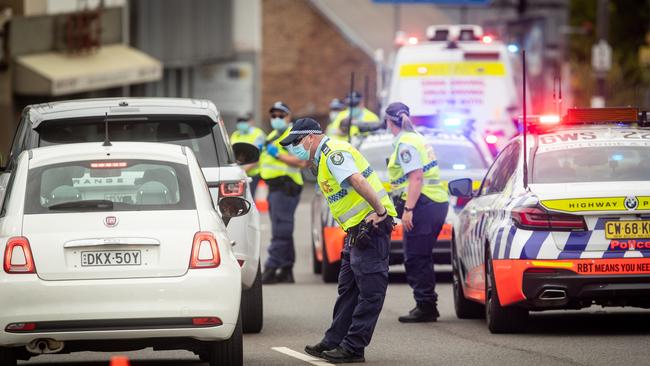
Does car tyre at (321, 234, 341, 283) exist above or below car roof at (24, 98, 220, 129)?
below

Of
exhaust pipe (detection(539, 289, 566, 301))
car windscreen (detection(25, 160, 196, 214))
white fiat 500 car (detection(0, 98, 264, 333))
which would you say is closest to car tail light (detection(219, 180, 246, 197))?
white fiat 500 car (detection(0, 98, 264, 333))

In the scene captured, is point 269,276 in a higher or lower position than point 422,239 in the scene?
lower

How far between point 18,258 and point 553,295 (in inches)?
155

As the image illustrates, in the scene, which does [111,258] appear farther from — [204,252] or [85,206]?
[204,252]

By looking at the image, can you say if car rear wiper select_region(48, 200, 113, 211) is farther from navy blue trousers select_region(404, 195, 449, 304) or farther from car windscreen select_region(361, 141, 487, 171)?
car windscreen select_region(361, 141, 487, 171)

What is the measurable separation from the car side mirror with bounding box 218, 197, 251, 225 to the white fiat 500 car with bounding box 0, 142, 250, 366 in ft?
3.03

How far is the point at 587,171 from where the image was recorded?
1223 centimetres

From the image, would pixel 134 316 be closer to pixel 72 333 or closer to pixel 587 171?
pixel 72 333

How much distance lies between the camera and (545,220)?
11.7 metres

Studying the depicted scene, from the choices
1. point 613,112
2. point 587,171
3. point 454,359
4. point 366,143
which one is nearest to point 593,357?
point 454,359

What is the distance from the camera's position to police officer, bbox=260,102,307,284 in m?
17.7

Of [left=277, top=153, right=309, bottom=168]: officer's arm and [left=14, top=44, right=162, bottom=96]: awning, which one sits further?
[left=14, top=44, right=162, bottom=96]: awning

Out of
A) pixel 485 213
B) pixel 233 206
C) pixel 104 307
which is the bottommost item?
pixel 485 213

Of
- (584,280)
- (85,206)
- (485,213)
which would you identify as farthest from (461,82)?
(85,206)
